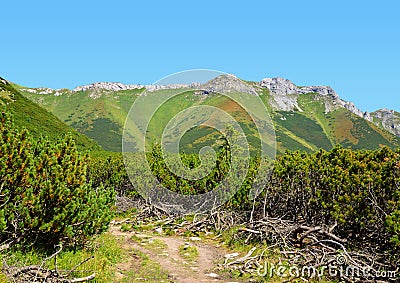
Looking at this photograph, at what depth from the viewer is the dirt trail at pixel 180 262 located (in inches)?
335

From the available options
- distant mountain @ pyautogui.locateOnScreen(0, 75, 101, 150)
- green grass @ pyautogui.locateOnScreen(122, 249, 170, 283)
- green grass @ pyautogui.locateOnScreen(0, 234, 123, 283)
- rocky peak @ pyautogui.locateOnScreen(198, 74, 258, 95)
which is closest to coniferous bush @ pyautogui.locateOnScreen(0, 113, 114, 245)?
green grass @ pyautogui.locateOnScreen(0, 234, 123, 283)

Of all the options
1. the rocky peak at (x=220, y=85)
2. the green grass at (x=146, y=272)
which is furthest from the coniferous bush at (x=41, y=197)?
the rocky peak at (x=220, y=85)

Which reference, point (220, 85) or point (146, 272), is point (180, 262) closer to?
point (146, 272)

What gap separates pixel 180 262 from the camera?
9984mm

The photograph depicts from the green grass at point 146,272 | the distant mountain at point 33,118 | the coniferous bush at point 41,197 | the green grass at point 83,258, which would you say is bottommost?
the green grass at point 146,272

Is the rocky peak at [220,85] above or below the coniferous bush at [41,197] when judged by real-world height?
above

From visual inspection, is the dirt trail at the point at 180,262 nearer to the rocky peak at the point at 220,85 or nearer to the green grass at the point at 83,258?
the green grass at the point at 83,258

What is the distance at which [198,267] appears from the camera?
9.49 meters

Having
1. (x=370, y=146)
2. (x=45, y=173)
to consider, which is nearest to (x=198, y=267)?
(x=45, y=173)

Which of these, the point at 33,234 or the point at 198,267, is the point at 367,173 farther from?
the point at 33,234

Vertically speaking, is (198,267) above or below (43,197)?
below

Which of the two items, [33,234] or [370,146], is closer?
[33,234]

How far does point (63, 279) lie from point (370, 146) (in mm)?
203585

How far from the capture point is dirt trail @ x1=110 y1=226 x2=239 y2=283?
850 centimetres
